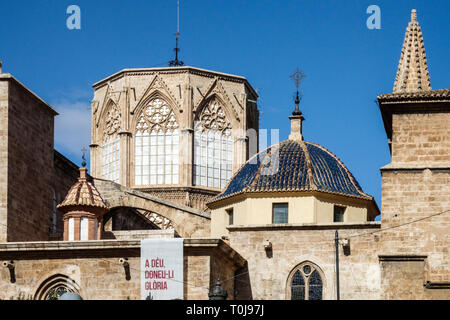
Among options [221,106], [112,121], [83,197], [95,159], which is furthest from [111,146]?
[83,197]

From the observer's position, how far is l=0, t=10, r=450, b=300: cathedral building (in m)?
38.2

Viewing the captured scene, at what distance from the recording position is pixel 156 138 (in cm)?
6462

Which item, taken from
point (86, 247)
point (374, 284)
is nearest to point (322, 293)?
point (374, 284)

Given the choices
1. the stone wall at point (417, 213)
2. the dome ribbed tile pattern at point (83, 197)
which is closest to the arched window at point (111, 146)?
the dome ribbed tile pattern at point (83, 197)

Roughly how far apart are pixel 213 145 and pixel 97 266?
87.5 ft

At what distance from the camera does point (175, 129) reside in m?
64.4

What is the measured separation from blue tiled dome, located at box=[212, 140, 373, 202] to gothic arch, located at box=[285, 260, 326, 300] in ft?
9.87

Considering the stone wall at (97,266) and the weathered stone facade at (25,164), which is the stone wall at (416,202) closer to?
the stone wall at (97,266)

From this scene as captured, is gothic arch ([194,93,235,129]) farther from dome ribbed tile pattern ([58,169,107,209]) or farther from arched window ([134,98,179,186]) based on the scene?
dome ribbed tile pattern ([58,169,107,209])

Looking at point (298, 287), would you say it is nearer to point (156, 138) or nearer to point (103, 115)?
point (156, 138)

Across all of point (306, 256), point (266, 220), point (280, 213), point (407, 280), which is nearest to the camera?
point (407, 280)

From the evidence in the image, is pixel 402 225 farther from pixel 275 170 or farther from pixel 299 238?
pixel 275 170

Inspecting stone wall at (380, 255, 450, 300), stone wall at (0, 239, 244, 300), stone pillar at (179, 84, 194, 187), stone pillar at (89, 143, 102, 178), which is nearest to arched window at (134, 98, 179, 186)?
stone pillar at (179, 84, 194, 187)
